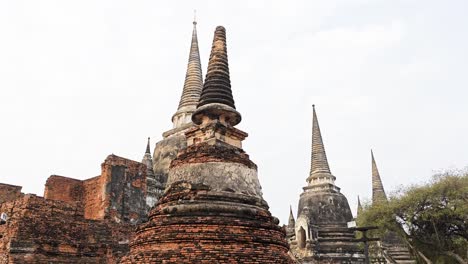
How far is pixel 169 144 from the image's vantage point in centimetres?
2372

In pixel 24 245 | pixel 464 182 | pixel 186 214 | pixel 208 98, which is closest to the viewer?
pixel 186 214

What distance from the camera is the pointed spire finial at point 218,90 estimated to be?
8.73m

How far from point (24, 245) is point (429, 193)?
1638cm

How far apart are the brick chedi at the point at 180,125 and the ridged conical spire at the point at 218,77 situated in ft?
42.7

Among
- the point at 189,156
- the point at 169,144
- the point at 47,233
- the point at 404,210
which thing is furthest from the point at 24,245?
the point at 404,210

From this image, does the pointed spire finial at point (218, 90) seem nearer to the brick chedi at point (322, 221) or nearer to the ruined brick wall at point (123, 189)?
the ruined brick wall at point (123, 189)

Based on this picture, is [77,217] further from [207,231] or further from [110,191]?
[207,231]

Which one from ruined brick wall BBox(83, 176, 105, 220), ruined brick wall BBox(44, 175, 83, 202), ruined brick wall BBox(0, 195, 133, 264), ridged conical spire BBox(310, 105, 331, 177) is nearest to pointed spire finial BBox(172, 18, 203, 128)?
ridged conical spire BBox(310, 105, 331, 177)

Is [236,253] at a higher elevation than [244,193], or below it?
below

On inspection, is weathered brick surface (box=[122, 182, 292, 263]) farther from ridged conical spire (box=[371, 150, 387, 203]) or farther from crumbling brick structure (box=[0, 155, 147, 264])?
ridged conical spire (box=[371, 150, 387, 203])

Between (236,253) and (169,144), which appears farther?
(169,144)

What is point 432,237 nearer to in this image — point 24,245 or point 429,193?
point 429,193

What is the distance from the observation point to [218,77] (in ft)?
30.8

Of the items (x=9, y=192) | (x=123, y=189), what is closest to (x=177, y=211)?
(x=123, y=189)
